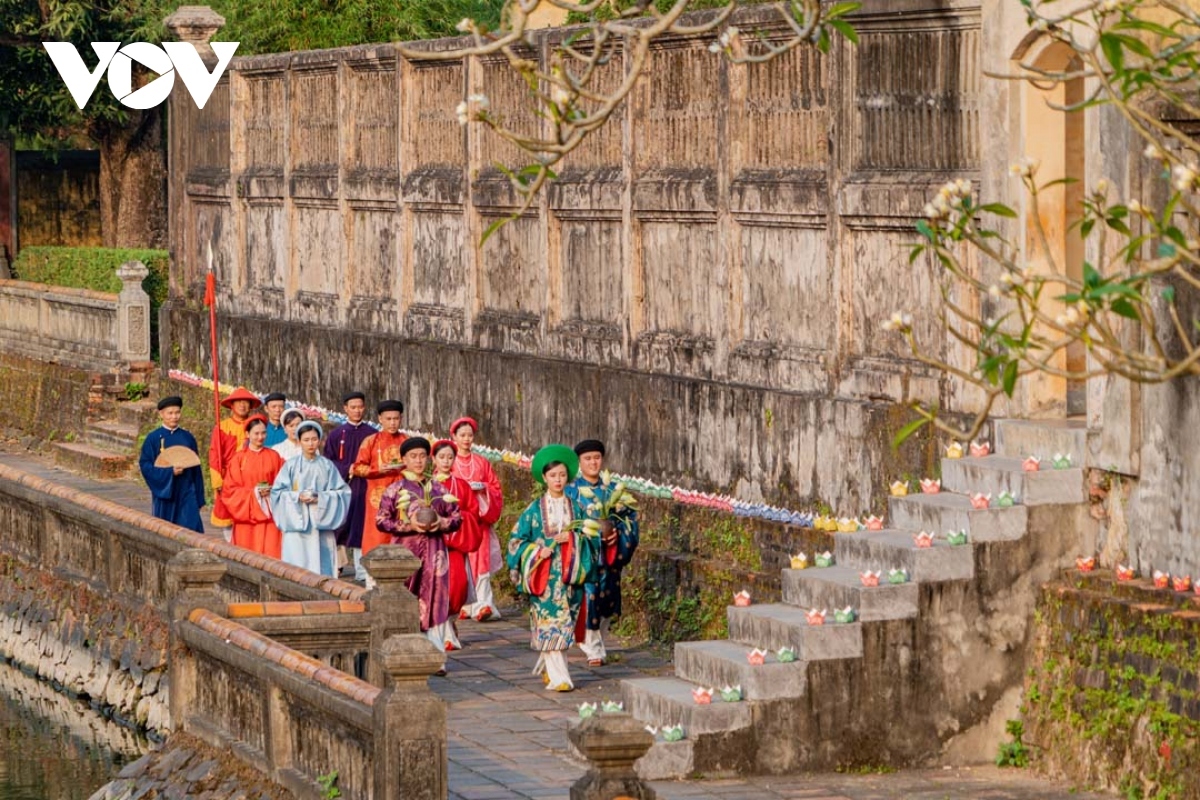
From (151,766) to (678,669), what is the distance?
133 inches

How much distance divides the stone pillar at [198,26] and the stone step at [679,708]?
15961mm

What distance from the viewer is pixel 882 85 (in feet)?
53.2

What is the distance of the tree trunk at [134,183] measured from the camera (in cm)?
3703

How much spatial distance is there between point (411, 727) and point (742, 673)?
8.46 ft

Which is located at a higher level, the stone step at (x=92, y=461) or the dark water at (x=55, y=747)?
the stone step at (x=92, y=461)

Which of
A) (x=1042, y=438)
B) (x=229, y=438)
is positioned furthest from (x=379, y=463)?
(x=1042, y=438)

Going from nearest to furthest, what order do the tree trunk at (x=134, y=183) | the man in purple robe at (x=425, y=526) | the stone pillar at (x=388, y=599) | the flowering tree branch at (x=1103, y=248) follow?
the flowering tree branch at (x=1103, y=248) < the stone pillar at (x=388, y=599) < the man in purple robe at (x=425, y=526) < the tree trunk at (x=134, y=183)

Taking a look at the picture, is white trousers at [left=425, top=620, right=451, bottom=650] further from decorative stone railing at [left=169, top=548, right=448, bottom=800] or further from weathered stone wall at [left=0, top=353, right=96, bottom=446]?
weathered stone wall at [left=0, top=353, right=96, bottom=446]

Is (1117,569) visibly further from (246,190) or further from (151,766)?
(246,190)

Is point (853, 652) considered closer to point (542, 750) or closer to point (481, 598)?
point (542, 750)

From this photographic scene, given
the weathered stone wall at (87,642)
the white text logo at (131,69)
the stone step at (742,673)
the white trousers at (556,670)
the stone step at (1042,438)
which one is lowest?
the weathered stone wall at (87,642)

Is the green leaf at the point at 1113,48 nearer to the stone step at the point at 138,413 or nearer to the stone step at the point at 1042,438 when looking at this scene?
the stone step at the point at 1042,438

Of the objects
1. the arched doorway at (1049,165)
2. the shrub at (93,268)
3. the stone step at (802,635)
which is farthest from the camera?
the shrub at (93,268)

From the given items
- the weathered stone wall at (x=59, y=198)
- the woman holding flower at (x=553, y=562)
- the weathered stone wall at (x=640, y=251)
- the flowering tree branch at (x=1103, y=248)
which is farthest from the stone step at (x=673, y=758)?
the weathered stone wall at (x=59, y=198)
